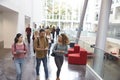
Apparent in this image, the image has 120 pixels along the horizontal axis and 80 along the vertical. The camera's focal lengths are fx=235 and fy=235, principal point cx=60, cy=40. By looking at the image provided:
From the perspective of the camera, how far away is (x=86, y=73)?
11.0 meters

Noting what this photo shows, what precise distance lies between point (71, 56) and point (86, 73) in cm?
254

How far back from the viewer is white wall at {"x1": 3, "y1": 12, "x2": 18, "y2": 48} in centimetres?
1850

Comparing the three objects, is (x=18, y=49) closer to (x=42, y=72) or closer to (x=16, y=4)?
(x=42, y=72)

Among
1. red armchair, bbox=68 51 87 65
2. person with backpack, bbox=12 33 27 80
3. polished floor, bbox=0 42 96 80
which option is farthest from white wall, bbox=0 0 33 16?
red armchair, bbox=68 51 87 65

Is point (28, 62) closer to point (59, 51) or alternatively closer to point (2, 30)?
point (59, 51)

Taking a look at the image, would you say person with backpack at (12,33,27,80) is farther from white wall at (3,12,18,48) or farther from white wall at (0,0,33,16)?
white wall at (3,12,18,48)

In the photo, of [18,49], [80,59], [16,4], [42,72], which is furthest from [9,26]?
[18,49]

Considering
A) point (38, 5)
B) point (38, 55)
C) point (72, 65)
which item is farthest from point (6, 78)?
point (38, 5)

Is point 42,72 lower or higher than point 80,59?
lower

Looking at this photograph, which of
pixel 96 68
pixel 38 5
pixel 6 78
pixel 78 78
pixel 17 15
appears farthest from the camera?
pixel 38 5

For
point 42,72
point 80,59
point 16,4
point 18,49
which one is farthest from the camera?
point 16,4

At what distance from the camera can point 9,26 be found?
1859 centimetres

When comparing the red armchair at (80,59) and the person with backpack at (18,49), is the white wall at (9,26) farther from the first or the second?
the person with backpack at (18,49)

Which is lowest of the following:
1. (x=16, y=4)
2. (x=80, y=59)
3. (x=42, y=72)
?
(x=42, y=72)
